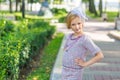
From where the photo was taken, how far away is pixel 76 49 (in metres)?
4.51

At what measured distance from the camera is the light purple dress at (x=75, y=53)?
14.7ft

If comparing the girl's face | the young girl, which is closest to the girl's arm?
the young girl

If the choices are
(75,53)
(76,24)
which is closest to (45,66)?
(75,53)

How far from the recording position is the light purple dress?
177 inches

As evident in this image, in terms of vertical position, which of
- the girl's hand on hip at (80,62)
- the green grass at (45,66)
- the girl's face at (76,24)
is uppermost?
the girl's face at (76,24)

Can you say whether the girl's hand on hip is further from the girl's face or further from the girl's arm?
the girl's face

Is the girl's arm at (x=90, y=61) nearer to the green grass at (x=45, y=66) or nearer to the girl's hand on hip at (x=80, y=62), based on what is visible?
the girl's hand on hip at (x=80, y=62)

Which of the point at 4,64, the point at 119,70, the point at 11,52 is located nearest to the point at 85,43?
the point at 4,64

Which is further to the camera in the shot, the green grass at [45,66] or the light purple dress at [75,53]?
the green grass at [45,66]

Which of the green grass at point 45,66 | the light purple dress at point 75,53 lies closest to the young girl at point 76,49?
the light purple dress at point 75,53

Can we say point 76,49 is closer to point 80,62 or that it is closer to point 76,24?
point 80,62

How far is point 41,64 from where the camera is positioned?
1128cm

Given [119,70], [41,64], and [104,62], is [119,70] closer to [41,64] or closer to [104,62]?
[104,62]

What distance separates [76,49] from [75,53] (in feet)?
0.14
